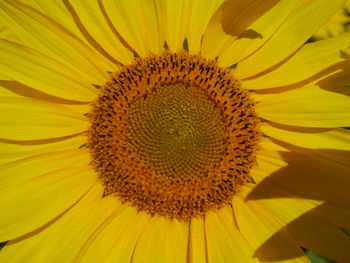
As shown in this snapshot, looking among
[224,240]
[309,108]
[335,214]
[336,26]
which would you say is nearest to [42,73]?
[224,240]

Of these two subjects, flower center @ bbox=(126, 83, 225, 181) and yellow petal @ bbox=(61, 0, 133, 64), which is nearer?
yellow petal @ bbox=(61, 0, 133, 64)

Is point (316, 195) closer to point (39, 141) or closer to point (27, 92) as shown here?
point (39, 141)

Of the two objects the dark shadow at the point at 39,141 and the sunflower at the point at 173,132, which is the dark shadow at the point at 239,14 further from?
the dark shadow at the point at 39,141

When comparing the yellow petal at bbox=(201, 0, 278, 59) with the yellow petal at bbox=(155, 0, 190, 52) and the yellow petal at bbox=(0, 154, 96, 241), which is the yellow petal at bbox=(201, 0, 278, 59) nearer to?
the yellow petal at bbox=(155, 0, 190, 52)

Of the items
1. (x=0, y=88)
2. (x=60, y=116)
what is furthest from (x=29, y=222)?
(x=0, y=88)

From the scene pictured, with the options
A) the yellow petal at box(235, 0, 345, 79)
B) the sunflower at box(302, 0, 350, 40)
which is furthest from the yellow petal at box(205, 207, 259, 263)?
the sunflower at box(302, 0, 350, 40)

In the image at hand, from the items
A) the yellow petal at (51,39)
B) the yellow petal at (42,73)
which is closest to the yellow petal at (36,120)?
the yellow petal at (42,73)

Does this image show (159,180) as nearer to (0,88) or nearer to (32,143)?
(32,143)
